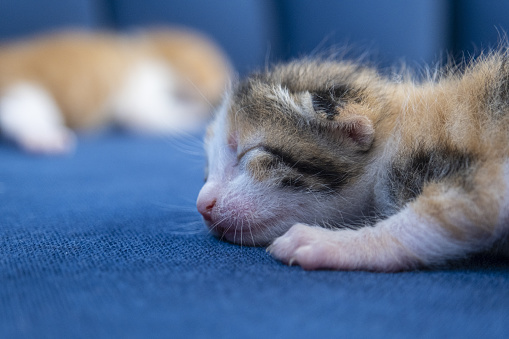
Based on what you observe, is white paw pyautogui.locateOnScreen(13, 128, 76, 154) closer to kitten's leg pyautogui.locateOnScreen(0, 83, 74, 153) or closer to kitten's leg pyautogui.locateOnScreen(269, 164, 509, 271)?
kitten's leg pyautogui.locateOnScreen(0, 83, 74, 153)

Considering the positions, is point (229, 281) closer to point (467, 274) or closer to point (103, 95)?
point (467, 274)

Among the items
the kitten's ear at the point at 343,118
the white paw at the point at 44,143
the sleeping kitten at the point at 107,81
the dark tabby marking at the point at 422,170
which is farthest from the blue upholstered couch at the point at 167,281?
the sleeping kitten at the point at 107,81

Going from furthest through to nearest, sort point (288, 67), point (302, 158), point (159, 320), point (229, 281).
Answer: point (288, 67) < point (302, 158) < point (229, 281) < point (159, 320)

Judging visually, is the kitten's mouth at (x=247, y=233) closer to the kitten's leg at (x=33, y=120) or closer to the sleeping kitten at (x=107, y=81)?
the kitten's leg at (x=33, y=120)

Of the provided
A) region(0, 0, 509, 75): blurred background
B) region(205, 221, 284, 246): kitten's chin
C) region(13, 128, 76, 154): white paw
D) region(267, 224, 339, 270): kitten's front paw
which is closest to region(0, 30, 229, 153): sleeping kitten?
region(13, 128, 76, 154): white paw

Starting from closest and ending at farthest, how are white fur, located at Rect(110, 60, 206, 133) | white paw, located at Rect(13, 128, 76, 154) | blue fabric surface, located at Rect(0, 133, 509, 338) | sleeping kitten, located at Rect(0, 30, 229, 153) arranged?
blue fabric surface, located at Rect(0, 133, 509, 338) < white paw, located at Rect(13, 128, 76, 154) < sleeping kitten, located at Rect(0, 30, 229, 153) < white fur, located at Rect(110, 60, 206, 133)

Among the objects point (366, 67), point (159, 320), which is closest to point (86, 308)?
point (159, 320)

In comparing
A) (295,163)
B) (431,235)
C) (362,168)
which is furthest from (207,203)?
(431,235)
